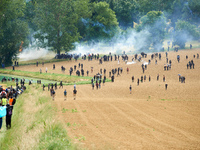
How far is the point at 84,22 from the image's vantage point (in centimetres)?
10725

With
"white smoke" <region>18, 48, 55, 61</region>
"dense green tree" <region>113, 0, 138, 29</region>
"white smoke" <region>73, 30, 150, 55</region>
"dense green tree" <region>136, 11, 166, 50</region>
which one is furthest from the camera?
"dense green tree" <region>113, 0, 138, 29</region>

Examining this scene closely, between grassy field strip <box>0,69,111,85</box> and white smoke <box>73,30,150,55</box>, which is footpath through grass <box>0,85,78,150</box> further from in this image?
white smoke <box>73,30,150,55</box>

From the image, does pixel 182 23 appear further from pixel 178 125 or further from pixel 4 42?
pixel 178 125

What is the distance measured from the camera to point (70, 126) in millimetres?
22141

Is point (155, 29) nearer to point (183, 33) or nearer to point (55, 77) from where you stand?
point (183, 33)

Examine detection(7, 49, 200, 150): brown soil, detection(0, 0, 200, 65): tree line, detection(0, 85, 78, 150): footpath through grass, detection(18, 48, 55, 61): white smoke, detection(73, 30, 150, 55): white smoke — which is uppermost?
detection(0, 0, 200, 65): tree line

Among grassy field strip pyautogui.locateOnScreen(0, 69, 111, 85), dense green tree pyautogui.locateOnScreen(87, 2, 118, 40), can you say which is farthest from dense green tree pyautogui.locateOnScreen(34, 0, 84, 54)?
grassy field strip pyautogui.locateOnScreen(0, 69, 111, 85)

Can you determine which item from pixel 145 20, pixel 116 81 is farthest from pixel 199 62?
pixel 145 20

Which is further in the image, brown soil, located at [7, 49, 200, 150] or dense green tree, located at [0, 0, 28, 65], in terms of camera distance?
dense green tree, located at [0, 0, 28, 65]

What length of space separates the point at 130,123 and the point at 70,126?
17.1ft

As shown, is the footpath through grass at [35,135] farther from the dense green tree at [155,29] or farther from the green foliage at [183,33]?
the dense green tree at [155,29]

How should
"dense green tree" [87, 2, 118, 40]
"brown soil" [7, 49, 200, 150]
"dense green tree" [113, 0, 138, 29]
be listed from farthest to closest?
"dense green tree" [113, 0, 138, 29] < "dense green tree" [87, 2, 118, 40] < "brown soil" [7, 49, 200, 150]

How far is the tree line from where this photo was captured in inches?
3369

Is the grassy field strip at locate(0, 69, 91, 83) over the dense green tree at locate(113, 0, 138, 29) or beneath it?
beneath
